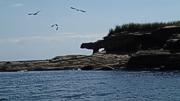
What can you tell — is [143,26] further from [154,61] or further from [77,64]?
[154,61]

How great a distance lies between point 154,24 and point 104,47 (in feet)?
43.4

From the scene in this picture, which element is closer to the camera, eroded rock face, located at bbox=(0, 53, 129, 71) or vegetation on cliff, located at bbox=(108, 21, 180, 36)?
eroded rock face, located at bbox=(0, 53, 129, 71)

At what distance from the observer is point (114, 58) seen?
104 meters

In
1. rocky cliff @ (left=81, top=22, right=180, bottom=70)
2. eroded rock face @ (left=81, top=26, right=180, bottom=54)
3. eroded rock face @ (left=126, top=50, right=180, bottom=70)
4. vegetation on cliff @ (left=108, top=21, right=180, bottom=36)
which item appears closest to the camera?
eroded rock face @ (left=126, top=50, right=180, bottom=70)

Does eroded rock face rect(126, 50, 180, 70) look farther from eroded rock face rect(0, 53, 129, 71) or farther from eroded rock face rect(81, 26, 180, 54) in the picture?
eroded rock face rect(81, 26, 180, 54)

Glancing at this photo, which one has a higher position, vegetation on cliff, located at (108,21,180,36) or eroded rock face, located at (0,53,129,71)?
vegetation on cliff, located at (108,21,180,36)

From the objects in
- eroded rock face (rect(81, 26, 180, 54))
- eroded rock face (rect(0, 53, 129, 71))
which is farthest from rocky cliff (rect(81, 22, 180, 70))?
eroded rock face (rect(0, 53, 129, 71))

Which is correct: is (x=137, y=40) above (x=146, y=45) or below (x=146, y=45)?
above

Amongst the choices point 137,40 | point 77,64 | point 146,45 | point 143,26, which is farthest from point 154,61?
point 143,26

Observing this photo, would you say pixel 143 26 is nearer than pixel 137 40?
No

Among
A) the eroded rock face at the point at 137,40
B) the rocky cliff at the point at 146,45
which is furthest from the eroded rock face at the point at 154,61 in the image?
the eroded rock face at the point at 137,40

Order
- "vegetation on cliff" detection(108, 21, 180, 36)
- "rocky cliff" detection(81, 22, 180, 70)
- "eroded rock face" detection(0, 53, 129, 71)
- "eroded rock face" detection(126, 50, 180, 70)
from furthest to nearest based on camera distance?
"vegetation on cliff" detection(108, 21, 180, 36)
"eroded rock face" detection(0, 53, 129, 71)
"rocky cliff" detection(81, 22, 180, 70)
"eroded rock face" detection(126, 50, 180, 70)

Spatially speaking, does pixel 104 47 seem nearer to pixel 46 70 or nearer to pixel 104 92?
pixel 46 70

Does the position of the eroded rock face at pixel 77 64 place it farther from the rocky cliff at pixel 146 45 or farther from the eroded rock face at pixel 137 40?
the eroded rock face at pixel 137 40
